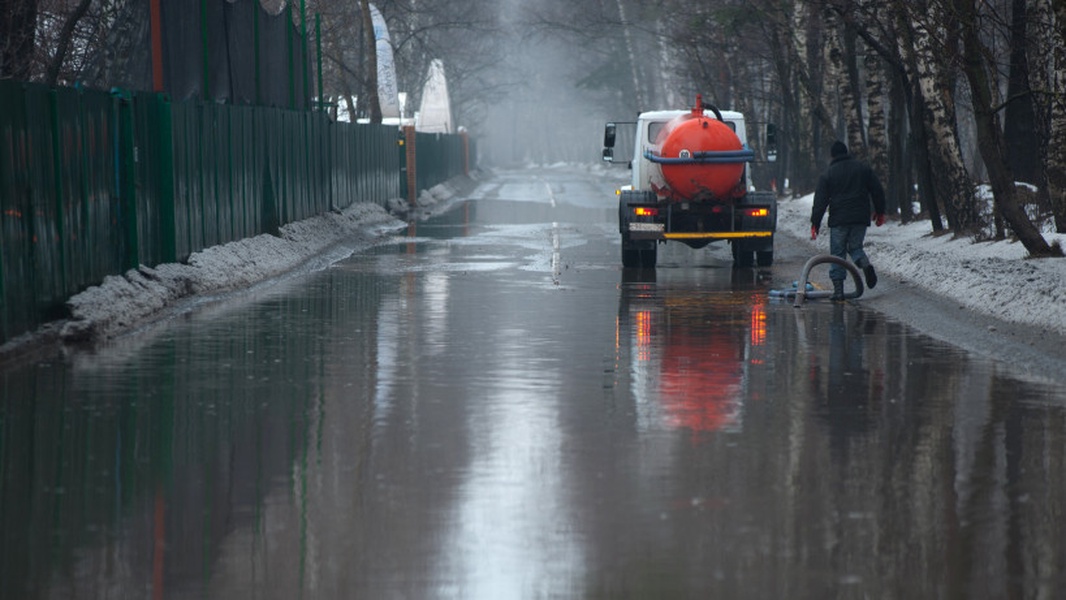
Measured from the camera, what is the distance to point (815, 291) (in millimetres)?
20797

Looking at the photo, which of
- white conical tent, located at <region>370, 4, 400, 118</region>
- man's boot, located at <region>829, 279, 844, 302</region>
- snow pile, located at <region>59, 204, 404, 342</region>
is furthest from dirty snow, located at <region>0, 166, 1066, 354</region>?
white conical tent, located at <region>370, 4, 400, 118</region>

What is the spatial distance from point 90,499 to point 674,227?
17876mm

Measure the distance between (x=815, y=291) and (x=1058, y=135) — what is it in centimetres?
441

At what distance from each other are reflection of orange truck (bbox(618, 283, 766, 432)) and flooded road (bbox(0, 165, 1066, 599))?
6cm

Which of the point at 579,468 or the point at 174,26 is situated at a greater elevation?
the point at 174,26

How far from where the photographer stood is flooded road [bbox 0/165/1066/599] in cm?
721

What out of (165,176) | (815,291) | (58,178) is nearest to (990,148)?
(815,291)

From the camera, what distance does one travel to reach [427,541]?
25.4ft

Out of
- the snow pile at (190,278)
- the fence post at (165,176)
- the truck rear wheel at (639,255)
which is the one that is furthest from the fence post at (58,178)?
the truck rear wheel at (639,255)

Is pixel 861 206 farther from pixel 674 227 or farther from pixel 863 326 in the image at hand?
pixel 674 227

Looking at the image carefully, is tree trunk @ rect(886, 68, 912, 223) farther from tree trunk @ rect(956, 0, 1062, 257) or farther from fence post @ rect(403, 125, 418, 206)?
fence post @ rect(403, 125, 418, 206)

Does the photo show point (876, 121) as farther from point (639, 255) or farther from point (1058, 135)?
point (1058, 135)

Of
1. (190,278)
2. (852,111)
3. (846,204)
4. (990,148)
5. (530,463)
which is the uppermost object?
(852,111)

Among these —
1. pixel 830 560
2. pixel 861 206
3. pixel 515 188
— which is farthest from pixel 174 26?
pixel 515 188
